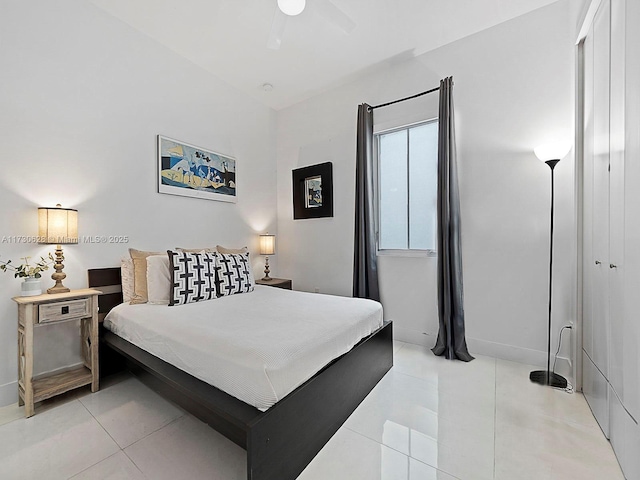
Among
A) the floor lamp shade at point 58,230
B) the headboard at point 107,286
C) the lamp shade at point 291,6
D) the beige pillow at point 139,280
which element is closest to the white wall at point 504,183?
the lamp shade at point 291,6

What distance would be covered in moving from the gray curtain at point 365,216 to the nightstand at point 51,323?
2375 millimetres

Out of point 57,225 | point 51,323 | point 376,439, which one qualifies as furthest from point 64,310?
point 376,439

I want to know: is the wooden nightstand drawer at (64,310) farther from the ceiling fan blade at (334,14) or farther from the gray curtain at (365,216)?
the ceiling fan blade at (334,14)

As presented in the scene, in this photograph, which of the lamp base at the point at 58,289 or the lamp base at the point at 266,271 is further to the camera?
the lamp base at the point at 266,271

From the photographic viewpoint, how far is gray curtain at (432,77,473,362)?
2729 mm

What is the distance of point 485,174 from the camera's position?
273cm

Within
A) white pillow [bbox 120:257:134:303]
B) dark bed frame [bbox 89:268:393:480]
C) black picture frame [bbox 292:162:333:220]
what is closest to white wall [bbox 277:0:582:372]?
black picture frame [bbox 292:162:333:220]

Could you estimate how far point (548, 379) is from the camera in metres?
2.24

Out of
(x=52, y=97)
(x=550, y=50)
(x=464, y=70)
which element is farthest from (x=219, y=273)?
(x=550, y=50)

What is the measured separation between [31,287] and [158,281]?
2.50 feet

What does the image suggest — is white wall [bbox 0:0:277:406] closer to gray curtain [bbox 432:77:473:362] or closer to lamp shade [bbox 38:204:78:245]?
lamp shade [bbox 38:204:78:245]

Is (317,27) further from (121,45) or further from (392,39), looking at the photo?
(121,45)

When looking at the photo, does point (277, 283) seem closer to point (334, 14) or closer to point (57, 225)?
point (57, 225)

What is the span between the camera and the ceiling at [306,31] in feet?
7.96
